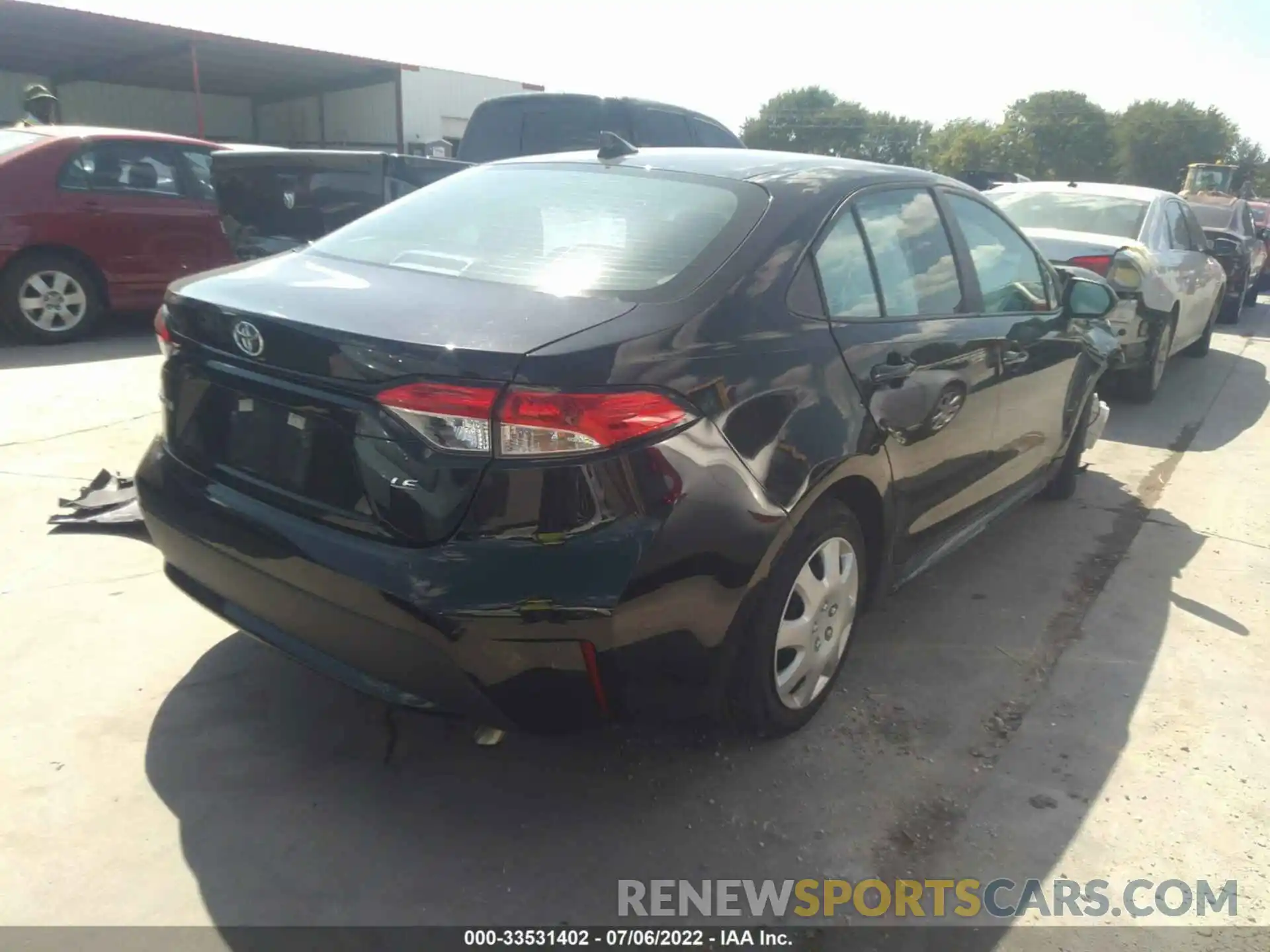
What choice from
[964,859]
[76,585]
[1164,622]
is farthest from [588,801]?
[1164,622]

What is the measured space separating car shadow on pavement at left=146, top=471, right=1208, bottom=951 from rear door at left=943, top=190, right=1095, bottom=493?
94cm

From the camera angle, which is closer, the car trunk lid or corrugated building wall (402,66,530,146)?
the car trunk lid

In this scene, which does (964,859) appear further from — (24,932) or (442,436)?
(24,932)

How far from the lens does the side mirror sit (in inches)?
164

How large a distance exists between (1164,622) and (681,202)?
98.6 inches

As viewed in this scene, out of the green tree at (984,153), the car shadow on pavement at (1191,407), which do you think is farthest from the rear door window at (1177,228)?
the green tree at (984,153)

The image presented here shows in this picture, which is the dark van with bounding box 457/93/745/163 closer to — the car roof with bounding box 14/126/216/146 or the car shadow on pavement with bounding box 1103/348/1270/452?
the car roof with bounding box 14/126/216/146

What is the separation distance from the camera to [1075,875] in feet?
7.82

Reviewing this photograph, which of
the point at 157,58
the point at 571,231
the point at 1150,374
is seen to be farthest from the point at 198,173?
the point at 157,58

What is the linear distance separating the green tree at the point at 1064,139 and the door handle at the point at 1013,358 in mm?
82821

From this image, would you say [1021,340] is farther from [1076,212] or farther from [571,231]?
[1076,212]

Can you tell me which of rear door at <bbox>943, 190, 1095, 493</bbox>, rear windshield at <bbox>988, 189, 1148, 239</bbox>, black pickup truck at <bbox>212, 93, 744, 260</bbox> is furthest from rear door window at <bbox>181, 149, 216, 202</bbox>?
rear door at <bbox>943, 190, 1095, 493</bbox>

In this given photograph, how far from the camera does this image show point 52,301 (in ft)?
23.3

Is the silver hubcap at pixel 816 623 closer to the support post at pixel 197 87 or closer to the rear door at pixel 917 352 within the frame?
the rear door at pixel 917 352
